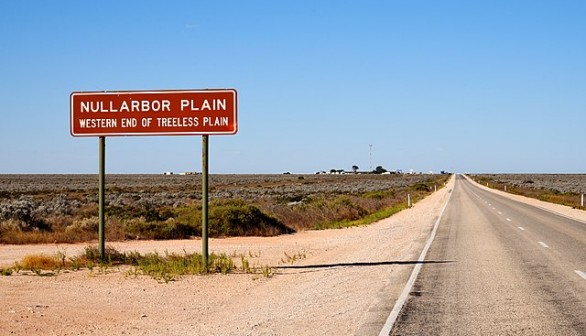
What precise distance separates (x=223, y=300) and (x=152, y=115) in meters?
5.63

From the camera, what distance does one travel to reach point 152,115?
14977 mm

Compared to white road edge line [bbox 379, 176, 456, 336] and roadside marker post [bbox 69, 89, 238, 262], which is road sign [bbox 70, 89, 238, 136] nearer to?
roadside marker post [bbox 69, 89, 238, 262]

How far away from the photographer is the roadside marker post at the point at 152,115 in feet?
47.7

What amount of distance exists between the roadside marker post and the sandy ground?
2307 mm

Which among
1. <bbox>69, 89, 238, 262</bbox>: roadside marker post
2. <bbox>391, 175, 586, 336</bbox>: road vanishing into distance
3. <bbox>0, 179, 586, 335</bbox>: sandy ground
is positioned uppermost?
<bbox>69, 89, 238, 262</bbox>: roadside marker post

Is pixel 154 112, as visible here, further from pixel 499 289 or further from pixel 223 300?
pixel 499 289

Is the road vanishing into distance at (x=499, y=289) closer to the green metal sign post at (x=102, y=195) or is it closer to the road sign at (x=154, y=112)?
the road sign at (x=154, y=112)

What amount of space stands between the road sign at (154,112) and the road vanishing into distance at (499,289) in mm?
5361

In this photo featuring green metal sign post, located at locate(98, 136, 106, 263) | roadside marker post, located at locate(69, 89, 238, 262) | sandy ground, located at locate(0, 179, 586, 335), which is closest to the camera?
sandy ground, located at locate(0, 179, 586, 335)

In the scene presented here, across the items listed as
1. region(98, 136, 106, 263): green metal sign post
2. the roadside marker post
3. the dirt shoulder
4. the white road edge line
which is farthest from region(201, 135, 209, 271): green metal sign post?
the white road edge line

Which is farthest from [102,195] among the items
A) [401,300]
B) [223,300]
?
[401,300]

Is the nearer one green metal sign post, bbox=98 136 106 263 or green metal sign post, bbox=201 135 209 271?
green metal sign post, bbox=201 135 209 271

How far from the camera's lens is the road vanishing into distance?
830 cm

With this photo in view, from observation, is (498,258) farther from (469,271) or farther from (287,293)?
(287,293)
